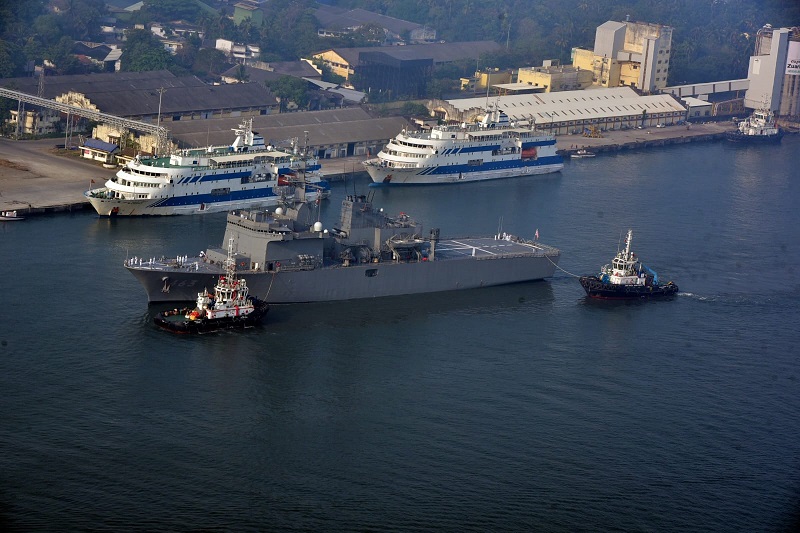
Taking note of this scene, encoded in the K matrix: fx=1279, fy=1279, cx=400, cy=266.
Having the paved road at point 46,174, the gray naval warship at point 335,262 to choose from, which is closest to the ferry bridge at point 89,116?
the paved road at point 46,174

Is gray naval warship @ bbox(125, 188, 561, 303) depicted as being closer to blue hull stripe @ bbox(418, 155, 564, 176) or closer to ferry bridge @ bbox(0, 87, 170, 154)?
blue hull stripe @ bbox(418, 155, 564, 176)

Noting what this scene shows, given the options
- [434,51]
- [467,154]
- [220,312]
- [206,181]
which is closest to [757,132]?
[467,154]

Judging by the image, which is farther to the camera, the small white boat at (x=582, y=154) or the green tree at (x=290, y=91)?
the green tree at (x=290, y=91)

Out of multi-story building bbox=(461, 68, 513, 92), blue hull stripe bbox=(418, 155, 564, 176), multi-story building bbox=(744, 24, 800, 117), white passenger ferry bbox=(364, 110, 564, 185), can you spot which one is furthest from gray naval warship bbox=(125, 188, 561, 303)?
multi-story building bbox=(744, 24, 800, 117)

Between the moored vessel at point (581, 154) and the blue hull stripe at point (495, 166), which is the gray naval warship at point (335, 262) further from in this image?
the moored vessel at point (581, 154)

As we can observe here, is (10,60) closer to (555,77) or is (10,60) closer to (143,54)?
(143,54)

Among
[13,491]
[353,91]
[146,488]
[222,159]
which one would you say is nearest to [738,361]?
[146,488]
